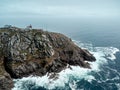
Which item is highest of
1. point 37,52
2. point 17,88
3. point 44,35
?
point 44,35

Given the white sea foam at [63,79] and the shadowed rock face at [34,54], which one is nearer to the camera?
the white sea foam at [63,79]

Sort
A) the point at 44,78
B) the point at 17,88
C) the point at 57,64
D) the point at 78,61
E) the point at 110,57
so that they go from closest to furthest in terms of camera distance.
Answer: the point at 17,88
the point at 44,78
the point at 57,64
the point at 78,61
the point at 110,57

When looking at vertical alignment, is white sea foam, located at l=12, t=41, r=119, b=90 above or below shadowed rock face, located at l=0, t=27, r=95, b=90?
below

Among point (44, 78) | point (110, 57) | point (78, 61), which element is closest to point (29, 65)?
point (44, 78)

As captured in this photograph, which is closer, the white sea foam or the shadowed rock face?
the white sea foam

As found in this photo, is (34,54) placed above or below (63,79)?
above

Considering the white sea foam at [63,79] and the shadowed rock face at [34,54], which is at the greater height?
the shadowed rock face at [34,54]

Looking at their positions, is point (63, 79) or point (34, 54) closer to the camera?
point (63, 79)

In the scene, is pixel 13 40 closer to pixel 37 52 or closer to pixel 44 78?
pixel 37 52
